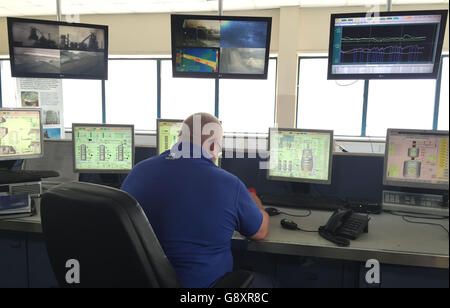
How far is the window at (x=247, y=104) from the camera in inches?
217

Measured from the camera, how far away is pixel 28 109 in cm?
214

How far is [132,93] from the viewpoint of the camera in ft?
19.5

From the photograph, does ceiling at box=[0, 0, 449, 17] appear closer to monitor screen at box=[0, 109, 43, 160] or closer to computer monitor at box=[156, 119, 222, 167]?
computer monitor at box=[156, 119, 222, 167]

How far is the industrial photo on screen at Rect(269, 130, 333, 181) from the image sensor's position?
1913mm

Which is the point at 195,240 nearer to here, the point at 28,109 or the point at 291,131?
the point at 291,131

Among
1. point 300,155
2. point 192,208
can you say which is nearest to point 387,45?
point 300,155

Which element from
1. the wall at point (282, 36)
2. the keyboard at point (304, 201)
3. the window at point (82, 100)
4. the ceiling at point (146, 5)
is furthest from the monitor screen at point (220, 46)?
the window at point (82, 100)

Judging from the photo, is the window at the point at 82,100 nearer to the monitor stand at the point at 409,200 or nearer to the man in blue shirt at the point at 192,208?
the man in blue shirt at the point at 192,208

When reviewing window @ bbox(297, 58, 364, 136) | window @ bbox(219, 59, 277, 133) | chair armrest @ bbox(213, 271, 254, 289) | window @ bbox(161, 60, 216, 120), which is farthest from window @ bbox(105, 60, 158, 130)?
chair armrest @ bbox(213, 271, 254, 289)

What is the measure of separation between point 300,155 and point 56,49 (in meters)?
1.99

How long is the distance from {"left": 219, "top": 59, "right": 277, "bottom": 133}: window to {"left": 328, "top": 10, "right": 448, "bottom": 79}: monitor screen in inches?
127

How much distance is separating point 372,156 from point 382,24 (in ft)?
2.75

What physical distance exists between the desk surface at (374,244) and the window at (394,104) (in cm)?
386

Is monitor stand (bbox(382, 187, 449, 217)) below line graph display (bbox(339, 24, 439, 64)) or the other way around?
below
